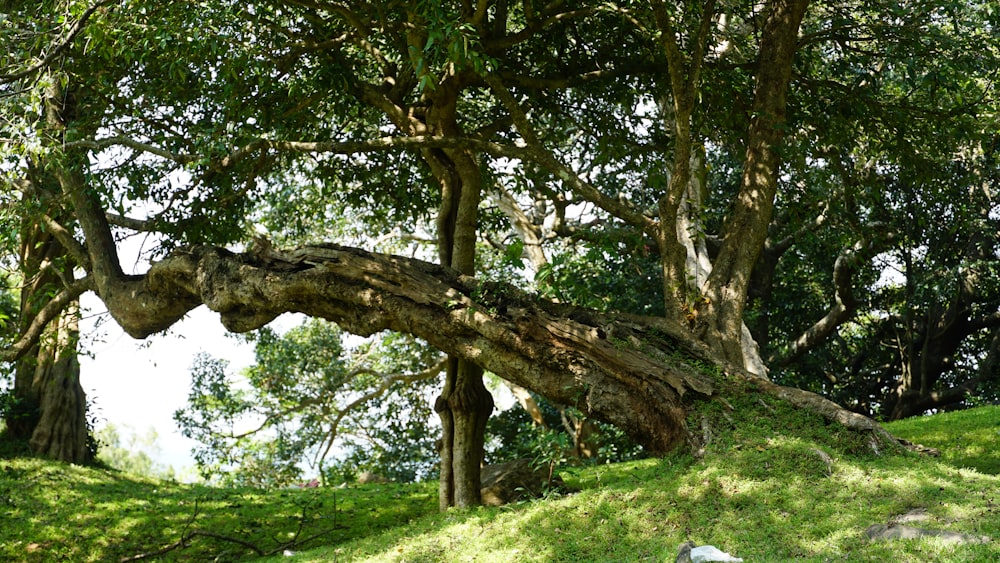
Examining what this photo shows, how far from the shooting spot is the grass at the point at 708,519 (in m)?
5.77

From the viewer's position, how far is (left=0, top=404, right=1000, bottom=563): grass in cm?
577

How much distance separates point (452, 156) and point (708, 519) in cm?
483

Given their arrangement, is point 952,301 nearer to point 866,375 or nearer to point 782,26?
point 866,375

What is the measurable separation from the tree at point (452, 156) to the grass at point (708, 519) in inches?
17.9

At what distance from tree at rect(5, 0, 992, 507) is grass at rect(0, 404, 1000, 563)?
454mm

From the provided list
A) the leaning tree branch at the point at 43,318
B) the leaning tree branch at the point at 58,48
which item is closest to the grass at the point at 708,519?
the leaning tree branch at the point at 43,318

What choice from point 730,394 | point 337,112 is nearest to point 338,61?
point 337,112

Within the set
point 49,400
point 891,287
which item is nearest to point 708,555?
point 49,400

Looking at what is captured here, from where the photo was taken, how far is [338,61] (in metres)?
9.92

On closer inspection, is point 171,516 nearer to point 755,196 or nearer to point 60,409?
point 60,409

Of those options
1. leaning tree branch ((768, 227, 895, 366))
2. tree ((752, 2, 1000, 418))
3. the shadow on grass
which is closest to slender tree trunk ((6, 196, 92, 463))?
the shadow on grass

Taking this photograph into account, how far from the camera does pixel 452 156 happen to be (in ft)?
31.4

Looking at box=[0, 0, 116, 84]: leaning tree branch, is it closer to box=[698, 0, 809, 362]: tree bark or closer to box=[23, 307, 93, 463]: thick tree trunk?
box=[698, 0, 809, 362]: tree bark

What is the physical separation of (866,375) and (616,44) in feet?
37.1
